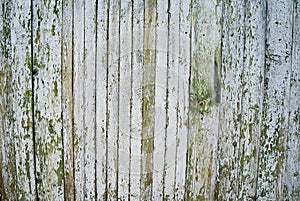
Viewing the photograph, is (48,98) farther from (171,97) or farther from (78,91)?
(171,97)

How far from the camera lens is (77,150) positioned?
2.50m

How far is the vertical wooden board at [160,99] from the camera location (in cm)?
240

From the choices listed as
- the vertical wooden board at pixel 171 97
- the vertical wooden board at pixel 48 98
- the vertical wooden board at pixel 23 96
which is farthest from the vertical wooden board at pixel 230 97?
the vertical wooden board at pixel 23 96

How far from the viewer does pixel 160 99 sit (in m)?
2.44

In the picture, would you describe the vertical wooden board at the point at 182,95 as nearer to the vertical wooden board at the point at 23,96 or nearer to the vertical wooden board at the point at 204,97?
the vertical wooden board at the point at 204,97

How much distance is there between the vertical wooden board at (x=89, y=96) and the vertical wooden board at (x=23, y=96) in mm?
352

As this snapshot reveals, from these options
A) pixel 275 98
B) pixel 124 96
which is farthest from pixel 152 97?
pixel 275 98

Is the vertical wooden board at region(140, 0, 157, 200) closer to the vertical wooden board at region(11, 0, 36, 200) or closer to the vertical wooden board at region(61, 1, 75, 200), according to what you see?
the vertical wooden board at region(61, 1, 75, 200)

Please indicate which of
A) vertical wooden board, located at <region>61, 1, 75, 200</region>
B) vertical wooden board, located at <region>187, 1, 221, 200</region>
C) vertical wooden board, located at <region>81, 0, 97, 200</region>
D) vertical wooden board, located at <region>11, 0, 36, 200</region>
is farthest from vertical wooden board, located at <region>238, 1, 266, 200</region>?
vertical wooden board, located at <region>11, 0, 36, 200</region>

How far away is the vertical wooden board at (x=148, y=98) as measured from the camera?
240 cm

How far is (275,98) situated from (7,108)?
1.70 m

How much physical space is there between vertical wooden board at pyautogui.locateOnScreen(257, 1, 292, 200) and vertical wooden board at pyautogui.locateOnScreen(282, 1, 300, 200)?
26 millimetres

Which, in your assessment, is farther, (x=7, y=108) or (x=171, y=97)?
(x=7, y=108)

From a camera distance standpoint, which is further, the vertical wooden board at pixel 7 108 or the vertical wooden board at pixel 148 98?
the vertical wooden board at pixel 7 108
